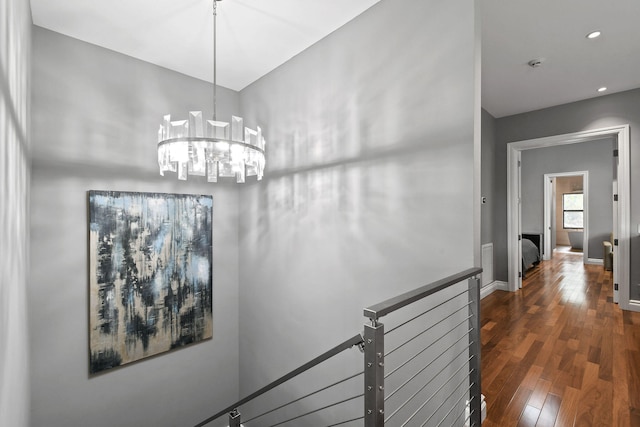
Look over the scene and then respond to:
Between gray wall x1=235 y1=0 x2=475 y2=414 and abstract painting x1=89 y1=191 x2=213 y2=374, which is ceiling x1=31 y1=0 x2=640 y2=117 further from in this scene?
abstract painting x1=89 y1=191 x2=213 y2=374

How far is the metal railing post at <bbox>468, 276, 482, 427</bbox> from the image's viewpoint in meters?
1.57

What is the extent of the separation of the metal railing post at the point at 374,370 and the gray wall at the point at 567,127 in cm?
476

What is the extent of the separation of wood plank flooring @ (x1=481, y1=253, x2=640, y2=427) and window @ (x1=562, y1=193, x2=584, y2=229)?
6.22 m

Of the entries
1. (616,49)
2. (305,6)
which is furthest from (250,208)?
(616,49)

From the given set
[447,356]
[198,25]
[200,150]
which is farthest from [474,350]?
[198,25]

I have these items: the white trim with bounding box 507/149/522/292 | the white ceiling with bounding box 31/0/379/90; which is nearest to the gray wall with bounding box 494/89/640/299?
the white trim with bounding box 507/149/522/292

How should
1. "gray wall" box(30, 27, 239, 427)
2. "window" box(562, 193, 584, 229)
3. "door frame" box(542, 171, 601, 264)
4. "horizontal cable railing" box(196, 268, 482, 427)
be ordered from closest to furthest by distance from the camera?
"horizontal cable railing" box(196, 268, 482, 427) → "gray wall" box(30, 27, 239, 427) → "door frame" box(542, 171, 601, 264) → "window" box(562, 193, 584, 229)

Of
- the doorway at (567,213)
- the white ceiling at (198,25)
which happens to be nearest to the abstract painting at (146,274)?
the white ceiling at (198,25)

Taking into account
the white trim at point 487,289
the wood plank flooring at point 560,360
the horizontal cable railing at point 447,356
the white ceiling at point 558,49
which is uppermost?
the white ceiling at point 558,49

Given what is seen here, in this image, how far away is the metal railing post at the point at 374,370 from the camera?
0.98 m

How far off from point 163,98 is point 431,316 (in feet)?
10.1

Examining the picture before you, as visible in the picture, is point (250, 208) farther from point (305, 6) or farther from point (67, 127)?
point (305, 6)

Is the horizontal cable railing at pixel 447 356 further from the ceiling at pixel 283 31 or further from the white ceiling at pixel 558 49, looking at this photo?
the white ceiling at pixel 558 49

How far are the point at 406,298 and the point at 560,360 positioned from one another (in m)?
2.55
